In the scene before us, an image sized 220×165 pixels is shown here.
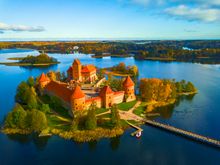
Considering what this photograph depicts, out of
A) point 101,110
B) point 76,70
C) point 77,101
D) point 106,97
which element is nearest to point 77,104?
point 77,101

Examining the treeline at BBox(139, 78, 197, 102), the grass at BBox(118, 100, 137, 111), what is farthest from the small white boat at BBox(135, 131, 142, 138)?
the treeline at BBox(139, 78, 197, 102)

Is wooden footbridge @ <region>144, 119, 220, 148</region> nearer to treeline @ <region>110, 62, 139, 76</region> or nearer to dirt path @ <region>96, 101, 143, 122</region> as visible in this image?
dirt path @ <region>96, 101, 143, 122</region>

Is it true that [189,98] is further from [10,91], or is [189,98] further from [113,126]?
[10,91]

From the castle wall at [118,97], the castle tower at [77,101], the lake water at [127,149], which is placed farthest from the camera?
the castle wall at [118,97]

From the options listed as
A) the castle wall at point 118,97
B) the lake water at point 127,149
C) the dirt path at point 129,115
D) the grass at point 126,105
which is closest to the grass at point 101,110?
the dirt path at point 129,115

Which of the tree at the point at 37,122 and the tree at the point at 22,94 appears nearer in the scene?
the tree at the point at 37,122

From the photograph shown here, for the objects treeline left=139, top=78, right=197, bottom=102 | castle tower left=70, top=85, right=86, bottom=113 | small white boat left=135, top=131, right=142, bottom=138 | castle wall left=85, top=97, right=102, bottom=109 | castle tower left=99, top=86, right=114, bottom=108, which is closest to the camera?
small white boat left=135, top=131, right=142, bottom=138

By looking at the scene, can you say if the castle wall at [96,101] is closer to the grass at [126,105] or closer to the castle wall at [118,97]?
the castle wall at [118,97]
